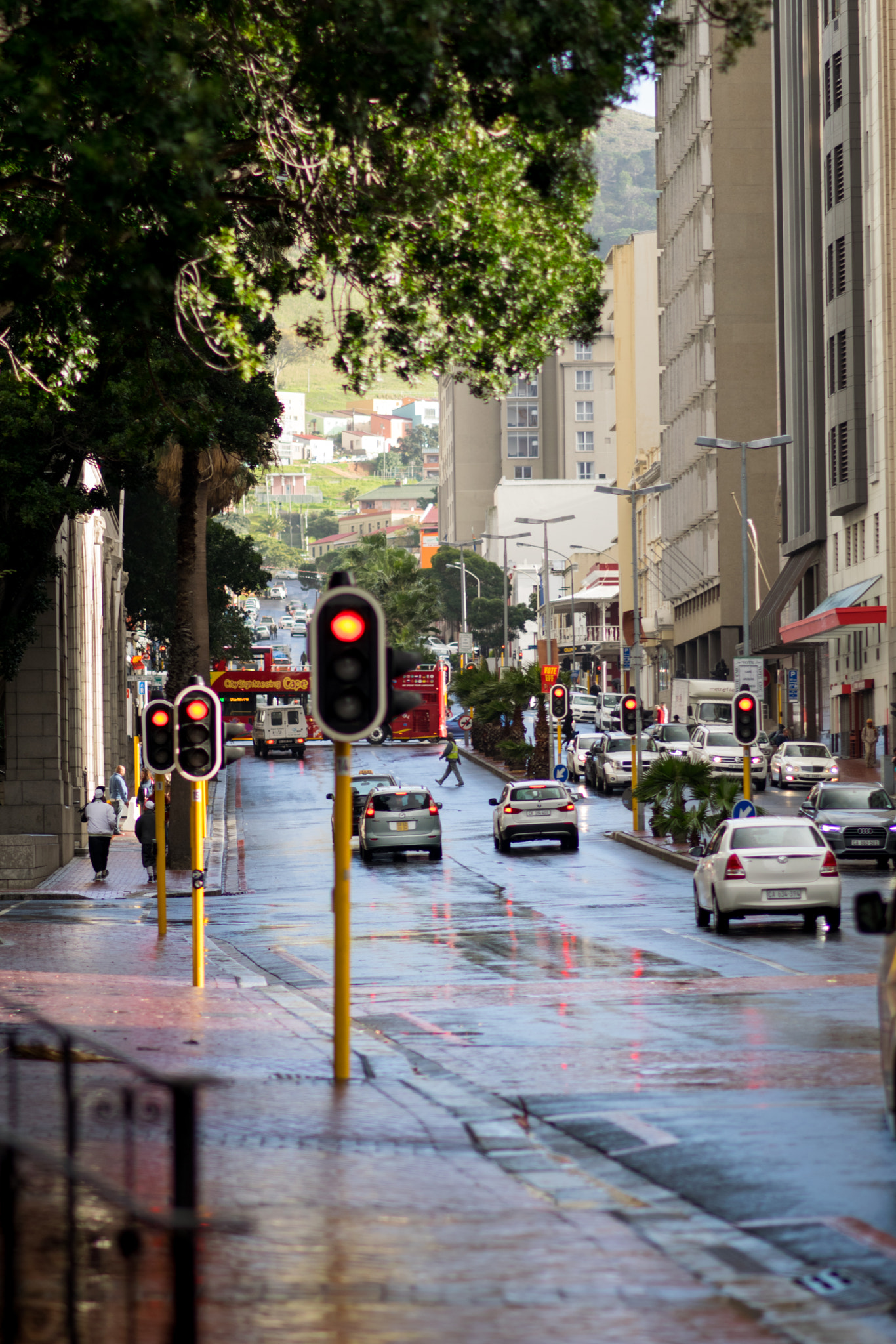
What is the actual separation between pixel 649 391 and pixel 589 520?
172 feet

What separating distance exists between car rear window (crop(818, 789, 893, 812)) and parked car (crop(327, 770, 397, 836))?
518 inches

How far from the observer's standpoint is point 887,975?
912 cm

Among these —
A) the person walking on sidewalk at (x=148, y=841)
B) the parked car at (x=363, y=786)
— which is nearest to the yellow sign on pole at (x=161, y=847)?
the person walking on sidewalk at (x=148, y=841)

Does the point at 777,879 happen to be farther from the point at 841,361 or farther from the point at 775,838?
the point at 841,361

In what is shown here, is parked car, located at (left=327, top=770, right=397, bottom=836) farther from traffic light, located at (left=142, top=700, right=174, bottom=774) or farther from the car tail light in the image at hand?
the car tail light

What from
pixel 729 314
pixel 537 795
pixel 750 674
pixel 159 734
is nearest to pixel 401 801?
pixel 537 795

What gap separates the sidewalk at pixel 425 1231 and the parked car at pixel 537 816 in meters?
26.6

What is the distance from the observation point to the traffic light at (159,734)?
931 inches

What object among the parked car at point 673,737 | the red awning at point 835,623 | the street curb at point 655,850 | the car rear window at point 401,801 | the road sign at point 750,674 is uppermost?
the red awning at point 835,623

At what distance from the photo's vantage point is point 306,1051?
1341 centimetres

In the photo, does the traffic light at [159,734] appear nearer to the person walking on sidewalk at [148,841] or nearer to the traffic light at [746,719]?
the person walking on sidewalk at [148,841]

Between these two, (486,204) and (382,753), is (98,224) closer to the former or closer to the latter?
(486,204)

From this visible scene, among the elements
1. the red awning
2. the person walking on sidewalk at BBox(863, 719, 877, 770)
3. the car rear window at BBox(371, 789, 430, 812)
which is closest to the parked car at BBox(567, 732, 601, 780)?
the person walking on sidewalk at BBox(863, 719, 877, 770)

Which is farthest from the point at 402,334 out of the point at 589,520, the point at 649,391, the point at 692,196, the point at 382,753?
the point at 589,520
